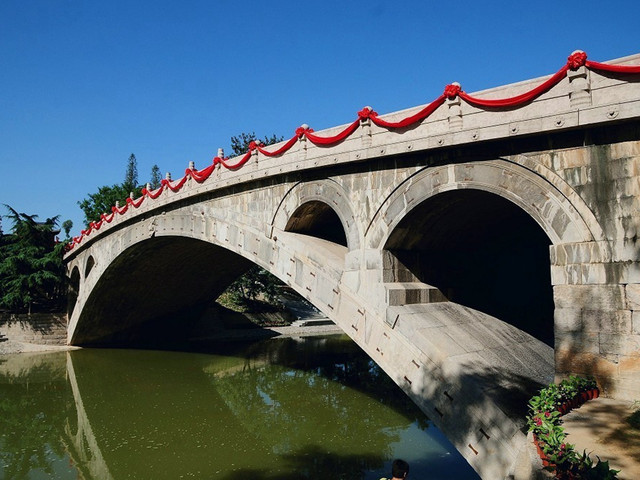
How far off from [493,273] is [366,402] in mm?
6183

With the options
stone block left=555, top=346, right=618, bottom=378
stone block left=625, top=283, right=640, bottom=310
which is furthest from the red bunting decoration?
stone block left=555, top=346, right=618, bottom=378

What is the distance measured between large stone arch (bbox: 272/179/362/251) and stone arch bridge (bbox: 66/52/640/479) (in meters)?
0.04

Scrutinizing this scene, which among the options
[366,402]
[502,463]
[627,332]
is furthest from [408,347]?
[366,402]

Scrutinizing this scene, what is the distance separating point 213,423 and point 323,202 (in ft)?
24.3

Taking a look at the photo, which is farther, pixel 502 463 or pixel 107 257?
pixel 107 257

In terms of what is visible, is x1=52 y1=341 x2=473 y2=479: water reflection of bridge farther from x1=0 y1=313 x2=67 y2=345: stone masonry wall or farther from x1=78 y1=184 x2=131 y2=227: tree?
x1=78 y1=184 x2=131 y2=227: tree

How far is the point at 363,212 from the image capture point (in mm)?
10531

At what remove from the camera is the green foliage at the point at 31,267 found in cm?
2905

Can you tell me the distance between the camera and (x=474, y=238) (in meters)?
12.2

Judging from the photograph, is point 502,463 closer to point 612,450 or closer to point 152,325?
point 612,450

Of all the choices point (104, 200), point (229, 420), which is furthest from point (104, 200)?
point (229, 420)

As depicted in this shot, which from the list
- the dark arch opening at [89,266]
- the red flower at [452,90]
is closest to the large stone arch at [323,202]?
the red flower at [452,90]

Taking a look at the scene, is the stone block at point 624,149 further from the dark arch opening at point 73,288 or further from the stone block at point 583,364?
the dark arch opening at point 73,288

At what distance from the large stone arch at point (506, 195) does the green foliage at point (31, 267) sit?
26.4 metres
